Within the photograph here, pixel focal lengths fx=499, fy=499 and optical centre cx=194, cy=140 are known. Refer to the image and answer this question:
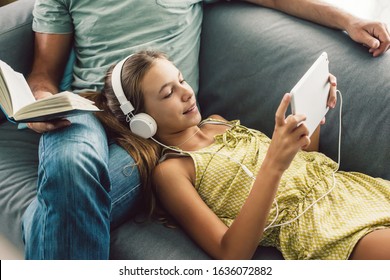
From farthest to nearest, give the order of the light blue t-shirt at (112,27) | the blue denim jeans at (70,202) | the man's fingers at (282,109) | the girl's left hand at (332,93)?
the light blue t-shirt at (112,27)
the girl's left hand at (332,93)
the blue denim jeans at (70,202)
the man's fingers at (282,109)

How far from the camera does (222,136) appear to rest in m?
1.36

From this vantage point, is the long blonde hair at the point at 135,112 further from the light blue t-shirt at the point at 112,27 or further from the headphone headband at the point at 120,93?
the light blue t-shirt at the point at 112,27

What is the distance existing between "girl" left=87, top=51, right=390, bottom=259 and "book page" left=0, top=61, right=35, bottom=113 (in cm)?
22

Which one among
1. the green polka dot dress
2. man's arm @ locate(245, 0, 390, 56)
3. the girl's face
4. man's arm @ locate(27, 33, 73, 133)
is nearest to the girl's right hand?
the green polka dot dress

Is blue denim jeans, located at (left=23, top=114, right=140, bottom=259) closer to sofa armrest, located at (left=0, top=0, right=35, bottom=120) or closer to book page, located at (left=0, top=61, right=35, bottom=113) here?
book page, located at (left=0, top=61, right=35, bottom=113)

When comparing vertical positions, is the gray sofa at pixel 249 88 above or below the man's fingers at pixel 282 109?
below

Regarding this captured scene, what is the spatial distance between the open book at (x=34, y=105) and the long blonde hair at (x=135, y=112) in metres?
0.16

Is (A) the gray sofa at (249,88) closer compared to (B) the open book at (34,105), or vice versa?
(B) the open book at (34,105)

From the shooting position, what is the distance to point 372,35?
1.34 meters

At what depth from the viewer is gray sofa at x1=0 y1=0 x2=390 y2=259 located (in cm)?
126

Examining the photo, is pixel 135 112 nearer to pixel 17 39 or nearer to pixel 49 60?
pixel 49 60

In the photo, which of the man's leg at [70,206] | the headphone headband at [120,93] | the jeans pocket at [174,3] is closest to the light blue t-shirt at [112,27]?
the jeans pocket at [174,3]

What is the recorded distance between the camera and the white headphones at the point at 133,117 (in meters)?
1.26
